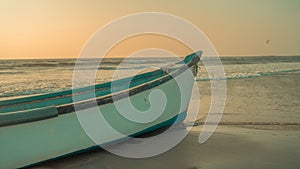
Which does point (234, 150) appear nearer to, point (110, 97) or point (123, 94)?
point (123, 94)

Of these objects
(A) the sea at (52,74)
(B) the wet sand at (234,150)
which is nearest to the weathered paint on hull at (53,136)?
(B) the wet sand at (234,150)

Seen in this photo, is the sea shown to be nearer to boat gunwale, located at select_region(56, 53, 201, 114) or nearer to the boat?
the boat

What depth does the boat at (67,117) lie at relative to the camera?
4.22 meters

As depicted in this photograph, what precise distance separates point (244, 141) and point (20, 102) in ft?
12.2

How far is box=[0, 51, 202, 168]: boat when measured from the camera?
422 cm

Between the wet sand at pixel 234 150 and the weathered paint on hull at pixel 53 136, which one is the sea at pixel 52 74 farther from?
the wet sand at pixel 234 150

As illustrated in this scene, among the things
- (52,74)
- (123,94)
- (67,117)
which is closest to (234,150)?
(123,94)

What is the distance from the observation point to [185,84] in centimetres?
670

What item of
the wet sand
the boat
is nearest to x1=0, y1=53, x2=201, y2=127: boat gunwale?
the boat

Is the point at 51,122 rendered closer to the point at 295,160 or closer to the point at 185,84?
the point at 185,84

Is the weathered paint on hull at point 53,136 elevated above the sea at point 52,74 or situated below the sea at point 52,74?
above

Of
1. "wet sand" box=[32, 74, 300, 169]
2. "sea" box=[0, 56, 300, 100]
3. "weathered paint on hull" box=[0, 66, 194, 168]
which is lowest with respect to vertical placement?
"sea" box=[0, 56, 300, 100]

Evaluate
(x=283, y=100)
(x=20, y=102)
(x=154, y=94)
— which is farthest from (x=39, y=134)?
(x=283, y=100)

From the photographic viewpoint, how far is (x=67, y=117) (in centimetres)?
470
